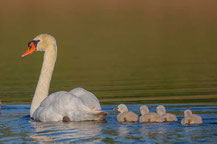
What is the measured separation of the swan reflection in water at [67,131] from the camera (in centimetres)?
1300

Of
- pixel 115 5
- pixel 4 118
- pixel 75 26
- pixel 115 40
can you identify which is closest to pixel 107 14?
pixel 75 26

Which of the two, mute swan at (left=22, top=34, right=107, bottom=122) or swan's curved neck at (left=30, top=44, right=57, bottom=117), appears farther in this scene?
swan's curved neck at (left=30, top=44, right=57, bottom=117)

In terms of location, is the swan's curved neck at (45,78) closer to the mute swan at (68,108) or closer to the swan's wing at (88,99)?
the mute swan at (68,108)

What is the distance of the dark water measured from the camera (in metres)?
12.6

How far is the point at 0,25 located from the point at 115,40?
747 inches

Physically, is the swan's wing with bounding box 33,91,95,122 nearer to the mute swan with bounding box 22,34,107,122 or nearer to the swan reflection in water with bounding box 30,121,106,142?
the mute swan with bounding box 22,34,107,122

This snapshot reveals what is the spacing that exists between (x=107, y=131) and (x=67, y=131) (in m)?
0.85

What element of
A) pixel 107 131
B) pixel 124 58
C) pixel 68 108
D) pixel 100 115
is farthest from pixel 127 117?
pixel 124 58

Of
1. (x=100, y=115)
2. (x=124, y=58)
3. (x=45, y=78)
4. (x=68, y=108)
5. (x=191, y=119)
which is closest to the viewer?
(x=191, y=119)

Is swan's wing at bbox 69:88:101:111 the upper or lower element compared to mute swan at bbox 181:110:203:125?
upper

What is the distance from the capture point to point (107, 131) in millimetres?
13656

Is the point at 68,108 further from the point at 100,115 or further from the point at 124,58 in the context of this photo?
the point at 124,58

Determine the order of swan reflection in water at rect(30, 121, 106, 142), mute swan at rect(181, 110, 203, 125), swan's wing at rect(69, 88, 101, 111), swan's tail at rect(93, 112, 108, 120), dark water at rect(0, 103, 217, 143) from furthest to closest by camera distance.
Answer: swan's wing at rect(69, 88, 101, 111)
swan's tail at rect(93, 112, 108, 120)
mute swan at rect(181, 110, 203, 125)
swan reflection in water at rect(30, 121, 106, 142)
dark water at rect(0, 103, 217, 143)

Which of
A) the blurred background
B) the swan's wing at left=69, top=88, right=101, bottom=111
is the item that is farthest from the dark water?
the blurred background
